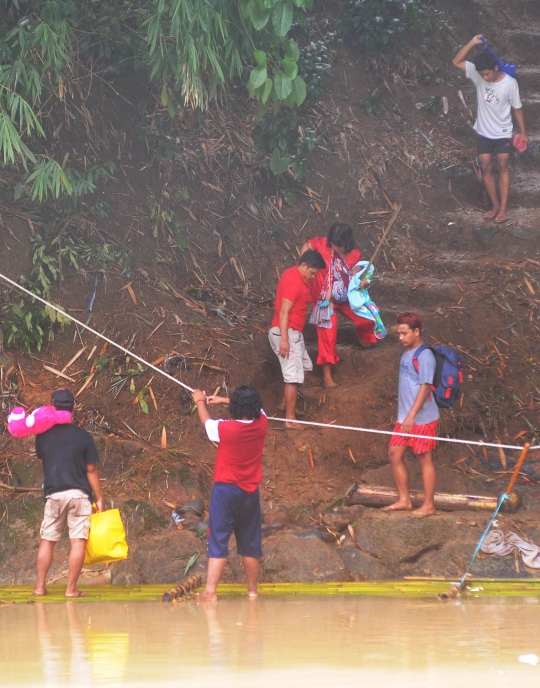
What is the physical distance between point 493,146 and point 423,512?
16.8 ft

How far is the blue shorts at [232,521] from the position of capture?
5.96m

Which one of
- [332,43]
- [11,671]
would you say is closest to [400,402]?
[11,671]

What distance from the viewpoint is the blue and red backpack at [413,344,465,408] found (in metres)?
6.98

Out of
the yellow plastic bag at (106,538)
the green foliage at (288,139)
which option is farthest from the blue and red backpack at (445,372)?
the green foliage at (288,139)

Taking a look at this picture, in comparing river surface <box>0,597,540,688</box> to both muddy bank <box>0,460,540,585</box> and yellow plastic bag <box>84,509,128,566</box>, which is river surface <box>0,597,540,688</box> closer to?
yellow plastic bag <box>84,509,128,566</box>

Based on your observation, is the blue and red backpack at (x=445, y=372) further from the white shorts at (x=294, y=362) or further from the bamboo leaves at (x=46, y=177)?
the bamboo leaves at (x=46, y=177)

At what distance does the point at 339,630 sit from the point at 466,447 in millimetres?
3811

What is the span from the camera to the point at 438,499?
7.41 metres

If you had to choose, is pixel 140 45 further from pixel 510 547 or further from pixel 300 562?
pixel 510 547

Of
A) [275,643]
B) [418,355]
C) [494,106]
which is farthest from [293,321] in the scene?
[494,106]

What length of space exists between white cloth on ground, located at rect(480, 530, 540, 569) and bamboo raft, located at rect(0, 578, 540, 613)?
0.69 ft

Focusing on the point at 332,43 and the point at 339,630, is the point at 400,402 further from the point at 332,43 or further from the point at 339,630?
the point at 332,43

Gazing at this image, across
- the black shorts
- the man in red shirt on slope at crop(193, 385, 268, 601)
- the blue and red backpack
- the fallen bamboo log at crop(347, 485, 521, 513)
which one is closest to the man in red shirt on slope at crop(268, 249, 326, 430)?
the fallen bamboo log at crop(347, 485, 521, 513)

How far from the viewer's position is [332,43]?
11.9 metres
